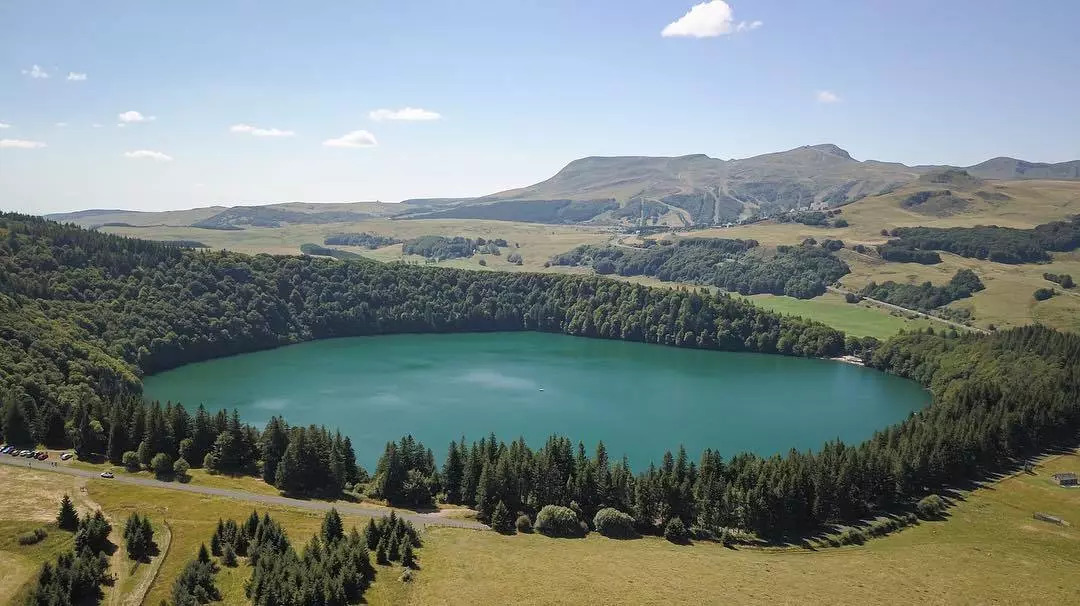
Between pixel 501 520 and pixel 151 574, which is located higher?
pixel 151 574

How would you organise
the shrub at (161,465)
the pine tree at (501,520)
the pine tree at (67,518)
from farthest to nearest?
the shrub at (161,465), the pine tree at (501,520), the pine tree at (67,518)

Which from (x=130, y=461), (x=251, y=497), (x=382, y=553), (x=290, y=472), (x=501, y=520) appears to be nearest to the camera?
(x=382, y=553)

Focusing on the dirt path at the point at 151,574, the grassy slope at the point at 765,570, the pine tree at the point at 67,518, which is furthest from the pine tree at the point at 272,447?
the grassy slope at the point at 765,570

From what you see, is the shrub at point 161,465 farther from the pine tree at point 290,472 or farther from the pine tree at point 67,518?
the pine tree at point 67,518

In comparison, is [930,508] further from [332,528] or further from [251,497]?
[251,497]

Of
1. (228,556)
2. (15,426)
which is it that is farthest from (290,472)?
(15,426)
